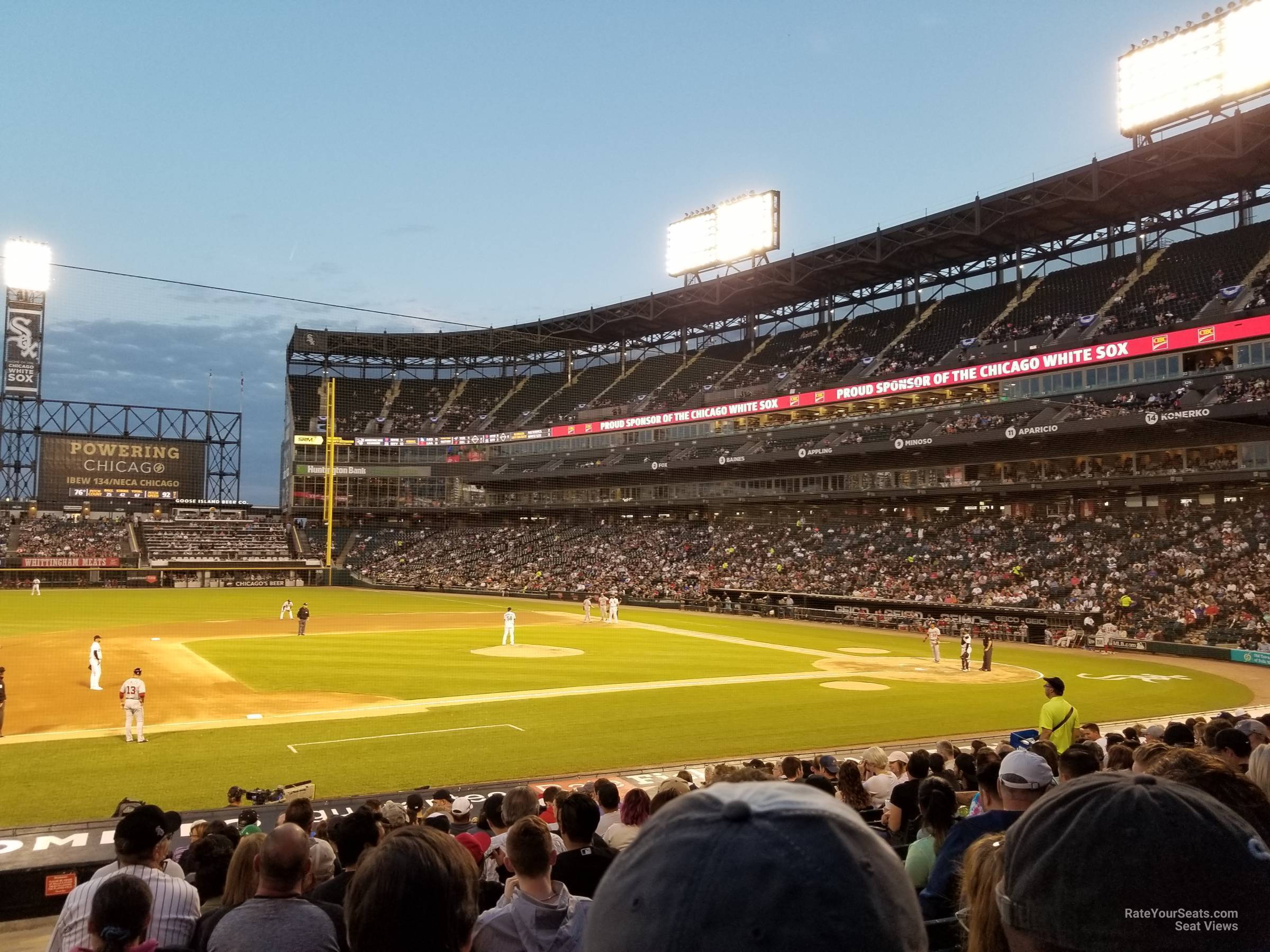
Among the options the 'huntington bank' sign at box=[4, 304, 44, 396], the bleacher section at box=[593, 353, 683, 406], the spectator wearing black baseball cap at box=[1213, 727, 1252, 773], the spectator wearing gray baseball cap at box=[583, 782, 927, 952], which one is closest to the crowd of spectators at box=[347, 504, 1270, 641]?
the bleacher section at box=[593, 353, 683, 406]

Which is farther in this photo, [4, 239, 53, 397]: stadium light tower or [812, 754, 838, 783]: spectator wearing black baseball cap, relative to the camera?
[4, 239, 53, 397]: stadium light tower

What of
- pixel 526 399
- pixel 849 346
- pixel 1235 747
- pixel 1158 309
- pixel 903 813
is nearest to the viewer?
pixel 1235 747

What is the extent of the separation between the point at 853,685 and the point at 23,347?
7832 centimetres

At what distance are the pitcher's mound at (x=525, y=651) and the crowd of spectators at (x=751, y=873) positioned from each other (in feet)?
82.7

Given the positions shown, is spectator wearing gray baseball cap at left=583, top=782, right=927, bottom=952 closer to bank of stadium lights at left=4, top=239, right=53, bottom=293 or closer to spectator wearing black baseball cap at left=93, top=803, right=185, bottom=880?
spectator wearing black baseball cap at left=93, top=803, right=185, bottom=880

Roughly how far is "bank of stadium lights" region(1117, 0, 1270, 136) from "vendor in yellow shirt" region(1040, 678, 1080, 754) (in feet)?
157

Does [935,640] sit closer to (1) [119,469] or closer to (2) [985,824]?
(2) [985,824]

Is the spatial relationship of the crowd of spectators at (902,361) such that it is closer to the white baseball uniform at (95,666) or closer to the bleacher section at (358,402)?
the white baseball uniform at (95,666)

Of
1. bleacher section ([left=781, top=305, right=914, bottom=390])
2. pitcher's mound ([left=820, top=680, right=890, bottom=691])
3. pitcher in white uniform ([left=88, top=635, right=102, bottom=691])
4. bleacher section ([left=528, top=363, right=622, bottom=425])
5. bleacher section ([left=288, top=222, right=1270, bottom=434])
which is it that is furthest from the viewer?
bleacher section ([left=528, top=363, right=622, bottom=425])

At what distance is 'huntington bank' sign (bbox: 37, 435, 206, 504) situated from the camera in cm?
8269

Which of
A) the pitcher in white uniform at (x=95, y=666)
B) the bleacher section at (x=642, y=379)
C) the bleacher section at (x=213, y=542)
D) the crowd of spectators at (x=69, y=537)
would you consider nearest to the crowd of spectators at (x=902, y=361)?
the bleacher section at (x=642, y=379)

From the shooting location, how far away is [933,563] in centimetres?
5094

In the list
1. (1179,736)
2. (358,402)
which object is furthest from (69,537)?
(1179,736)

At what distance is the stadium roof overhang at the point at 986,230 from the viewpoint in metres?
48.8
